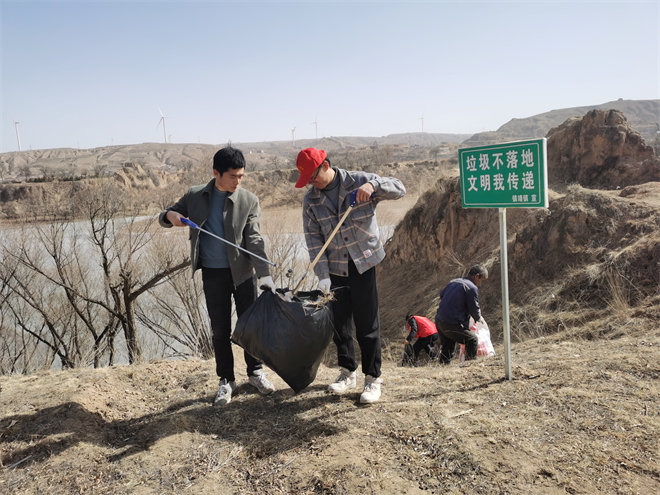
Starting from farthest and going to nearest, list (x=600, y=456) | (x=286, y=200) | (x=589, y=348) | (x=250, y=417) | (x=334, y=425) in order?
(x=286, y=200)
(x=589, y=348)
(x=250, y=417)
(x=334, y=425)
(x=600, y=456)

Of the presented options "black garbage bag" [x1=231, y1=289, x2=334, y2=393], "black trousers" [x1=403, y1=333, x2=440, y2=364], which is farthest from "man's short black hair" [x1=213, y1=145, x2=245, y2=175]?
"black trousers" [x1=403, y1=333, x2=440, y2=364]

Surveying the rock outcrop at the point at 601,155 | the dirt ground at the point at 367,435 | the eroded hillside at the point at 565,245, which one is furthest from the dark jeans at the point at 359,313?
the rock outcrop at the point at 601,155

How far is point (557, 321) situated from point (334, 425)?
16.9 ft

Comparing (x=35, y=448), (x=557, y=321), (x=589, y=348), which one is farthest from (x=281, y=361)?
(x=557, y=321)

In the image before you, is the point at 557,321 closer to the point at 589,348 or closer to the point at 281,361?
the point at 589,348

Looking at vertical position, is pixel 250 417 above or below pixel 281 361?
below

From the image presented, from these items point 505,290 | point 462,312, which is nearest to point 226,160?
point 505,290

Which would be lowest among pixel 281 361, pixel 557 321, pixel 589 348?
pixel 557 321

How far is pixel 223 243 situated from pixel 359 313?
1151 millimetres

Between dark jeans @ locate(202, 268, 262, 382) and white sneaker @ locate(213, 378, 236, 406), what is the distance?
4cm

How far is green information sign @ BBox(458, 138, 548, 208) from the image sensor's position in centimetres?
309

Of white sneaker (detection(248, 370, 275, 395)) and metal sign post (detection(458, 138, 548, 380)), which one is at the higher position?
metal sign post (detection(458, 138, 548, 380))

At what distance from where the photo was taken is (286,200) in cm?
3588

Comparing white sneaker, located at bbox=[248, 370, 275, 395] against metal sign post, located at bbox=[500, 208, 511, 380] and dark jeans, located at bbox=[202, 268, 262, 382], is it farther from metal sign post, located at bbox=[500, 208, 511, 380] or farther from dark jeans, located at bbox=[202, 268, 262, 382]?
metal sign post, located at bbox=[500, 208, 511, 380]
